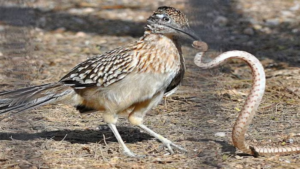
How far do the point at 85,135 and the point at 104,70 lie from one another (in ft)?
2.45

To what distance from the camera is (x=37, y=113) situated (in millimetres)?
6273

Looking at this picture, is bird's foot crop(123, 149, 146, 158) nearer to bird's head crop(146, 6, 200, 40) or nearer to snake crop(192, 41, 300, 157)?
snake crop(192, 41, 300, 157)

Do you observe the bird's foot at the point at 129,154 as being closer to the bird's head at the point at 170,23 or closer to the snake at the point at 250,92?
the snake at the point at 250,92

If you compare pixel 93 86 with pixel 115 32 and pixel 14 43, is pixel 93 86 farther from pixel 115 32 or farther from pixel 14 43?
pixel 115 32

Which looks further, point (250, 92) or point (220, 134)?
point (220, 134)

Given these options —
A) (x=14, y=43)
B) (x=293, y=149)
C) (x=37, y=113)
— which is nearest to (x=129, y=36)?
(x=37, y=113)

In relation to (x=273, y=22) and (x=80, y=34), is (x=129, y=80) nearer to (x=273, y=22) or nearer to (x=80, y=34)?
(x=80, y=34)

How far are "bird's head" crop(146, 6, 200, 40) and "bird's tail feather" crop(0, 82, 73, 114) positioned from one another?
88cm

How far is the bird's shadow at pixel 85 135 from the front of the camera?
18.2 ft

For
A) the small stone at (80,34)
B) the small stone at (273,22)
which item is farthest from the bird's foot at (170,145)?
the small stone at (273,22)

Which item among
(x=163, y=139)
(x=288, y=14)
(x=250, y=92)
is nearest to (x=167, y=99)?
(x=163, y=139)

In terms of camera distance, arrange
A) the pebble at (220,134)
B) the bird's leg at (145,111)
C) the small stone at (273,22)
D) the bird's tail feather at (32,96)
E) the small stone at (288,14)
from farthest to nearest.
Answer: the small stone at (288,14)
the small stone at (273,22)
the pebble at (220,134)
the bird's tail feather at (32,96)
the bird's leg at (145,111)

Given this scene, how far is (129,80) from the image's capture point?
5.20m

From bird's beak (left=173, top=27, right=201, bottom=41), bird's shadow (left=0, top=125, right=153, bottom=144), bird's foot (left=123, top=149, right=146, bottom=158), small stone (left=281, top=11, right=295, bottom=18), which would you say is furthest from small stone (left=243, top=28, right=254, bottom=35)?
bird's foot (left=123, top=149, right=146, bottom=158)
